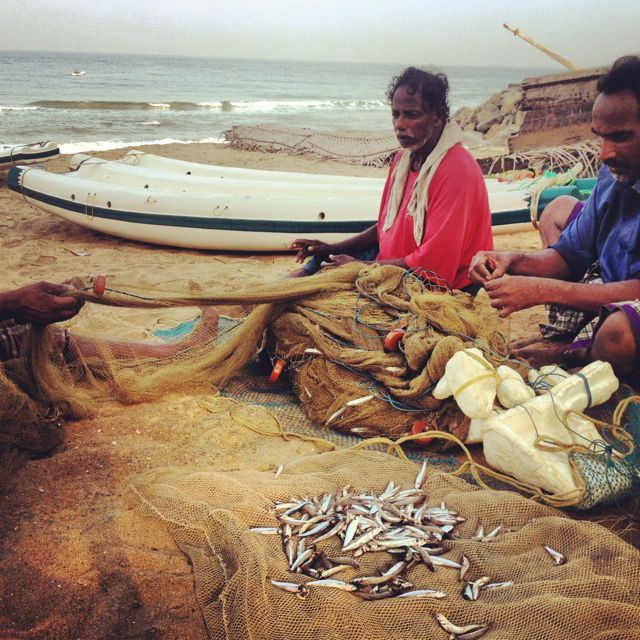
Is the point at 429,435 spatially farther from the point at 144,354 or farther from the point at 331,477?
the point at 144,354

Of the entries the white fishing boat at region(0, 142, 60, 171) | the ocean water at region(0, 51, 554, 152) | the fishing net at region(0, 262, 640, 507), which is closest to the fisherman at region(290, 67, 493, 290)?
the fishing net at region(0, 262, 640, 507)

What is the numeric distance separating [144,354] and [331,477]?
173 cm

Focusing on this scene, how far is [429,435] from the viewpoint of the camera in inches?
133

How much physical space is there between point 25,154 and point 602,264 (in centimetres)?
1202

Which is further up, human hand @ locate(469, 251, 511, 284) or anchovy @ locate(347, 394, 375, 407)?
human hand @ locate(469, 251, 511, 284)

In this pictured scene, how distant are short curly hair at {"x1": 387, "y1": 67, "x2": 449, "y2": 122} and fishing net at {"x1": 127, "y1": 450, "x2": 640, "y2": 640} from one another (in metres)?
2.66

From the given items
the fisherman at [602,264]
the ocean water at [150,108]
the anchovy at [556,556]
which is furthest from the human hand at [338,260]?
the ocean water at [150,108]

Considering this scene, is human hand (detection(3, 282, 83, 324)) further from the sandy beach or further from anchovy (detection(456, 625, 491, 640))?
anchovy (detection(456, 625, 491, 640))

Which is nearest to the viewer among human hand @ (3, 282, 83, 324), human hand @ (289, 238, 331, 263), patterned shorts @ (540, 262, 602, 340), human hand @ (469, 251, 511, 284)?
human hand @ (3, 282, 83, 324)

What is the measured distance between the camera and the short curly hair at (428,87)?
4371 mm

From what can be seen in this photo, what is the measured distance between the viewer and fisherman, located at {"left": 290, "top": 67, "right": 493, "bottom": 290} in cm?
431

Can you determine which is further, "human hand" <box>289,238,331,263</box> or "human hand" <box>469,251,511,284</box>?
"human hand" <box>289,238,331,263</box>

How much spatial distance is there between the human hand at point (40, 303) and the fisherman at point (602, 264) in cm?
241

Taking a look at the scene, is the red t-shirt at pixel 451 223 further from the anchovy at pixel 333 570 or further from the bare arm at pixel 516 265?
the anchovy at pixel 333 570
